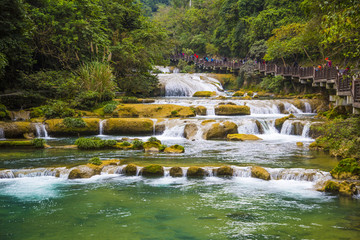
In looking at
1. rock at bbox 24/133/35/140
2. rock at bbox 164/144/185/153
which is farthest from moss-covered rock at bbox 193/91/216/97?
rock at bbox 164/144/185/153

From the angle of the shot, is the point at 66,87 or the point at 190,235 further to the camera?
the point at 66,87

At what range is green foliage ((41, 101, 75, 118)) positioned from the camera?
2011cm

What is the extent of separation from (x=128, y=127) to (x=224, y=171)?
947 cm

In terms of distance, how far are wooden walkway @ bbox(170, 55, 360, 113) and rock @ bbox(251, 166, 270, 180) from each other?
3.57m

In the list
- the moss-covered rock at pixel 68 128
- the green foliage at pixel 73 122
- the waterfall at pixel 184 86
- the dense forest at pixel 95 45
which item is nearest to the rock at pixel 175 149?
the moss-covered rock at pixel 68 128

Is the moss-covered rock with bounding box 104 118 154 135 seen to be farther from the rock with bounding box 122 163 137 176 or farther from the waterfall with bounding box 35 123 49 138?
the rock with bounding box 122 163 137 176

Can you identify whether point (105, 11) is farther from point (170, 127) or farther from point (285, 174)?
point (285, 174)

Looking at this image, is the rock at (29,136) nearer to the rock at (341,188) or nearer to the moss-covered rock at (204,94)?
the rock at (341,188)

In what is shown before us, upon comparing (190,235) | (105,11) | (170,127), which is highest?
(105,11)

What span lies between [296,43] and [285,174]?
24359 mm

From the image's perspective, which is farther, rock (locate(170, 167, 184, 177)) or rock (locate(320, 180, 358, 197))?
rock (locate(170, 167, 184, 177))

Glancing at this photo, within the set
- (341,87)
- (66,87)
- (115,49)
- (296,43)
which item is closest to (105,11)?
(115,49)

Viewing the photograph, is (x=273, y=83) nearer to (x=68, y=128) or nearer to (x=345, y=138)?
(x=68, y=128)

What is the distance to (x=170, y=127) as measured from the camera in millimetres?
19531
